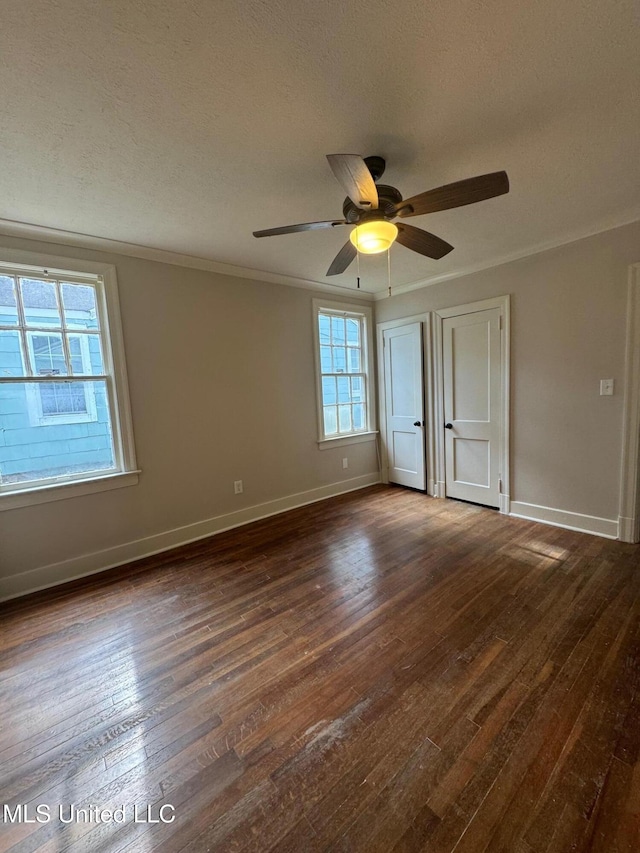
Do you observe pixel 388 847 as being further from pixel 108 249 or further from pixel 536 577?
pixel 108 249

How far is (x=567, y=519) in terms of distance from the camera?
303 centimetres

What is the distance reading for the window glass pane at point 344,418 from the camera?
171 inches

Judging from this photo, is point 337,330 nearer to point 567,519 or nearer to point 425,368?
point 425,368

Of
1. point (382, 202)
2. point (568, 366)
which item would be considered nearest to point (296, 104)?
point (382, 202)

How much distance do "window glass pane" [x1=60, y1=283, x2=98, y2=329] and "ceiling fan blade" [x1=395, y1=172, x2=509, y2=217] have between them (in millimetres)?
2416

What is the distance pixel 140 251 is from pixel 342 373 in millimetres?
2471

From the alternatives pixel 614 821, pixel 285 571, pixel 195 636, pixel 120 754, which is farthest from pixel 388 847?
pixel 285 571

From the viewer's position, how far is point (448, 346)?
373 centimetres

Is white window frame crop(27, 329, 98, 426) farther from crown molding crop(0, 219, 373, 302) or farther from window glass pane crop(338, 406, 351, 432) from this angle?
window glass pane crop(338, 406, 351, 432)

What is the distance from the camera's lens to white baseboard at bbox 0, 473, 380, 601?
8.02 ft

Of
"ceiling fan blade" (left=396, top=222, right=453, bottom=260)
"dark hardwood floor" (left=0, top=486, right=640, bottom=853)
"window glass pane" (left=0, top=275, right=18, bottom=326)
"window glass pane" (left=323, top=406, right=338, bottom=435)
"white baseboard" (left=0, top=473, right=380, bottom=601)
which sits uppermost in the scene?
"ceiling fan blade" (left=396, top=222, right=453, bottom=260)

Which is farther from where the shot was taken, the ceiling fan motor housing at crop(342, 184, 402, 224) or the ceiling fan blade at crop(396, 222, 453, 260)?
the ceiling fan blade at crop(396, 222, 453, 260)

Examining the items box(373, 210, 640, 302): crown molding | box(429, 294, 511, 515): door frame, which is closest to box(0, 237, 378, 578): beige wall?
box(373, 210, 640, 302): crown molding

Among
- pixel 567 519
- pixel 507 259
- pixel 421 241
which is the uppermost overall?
pixel 507 259
